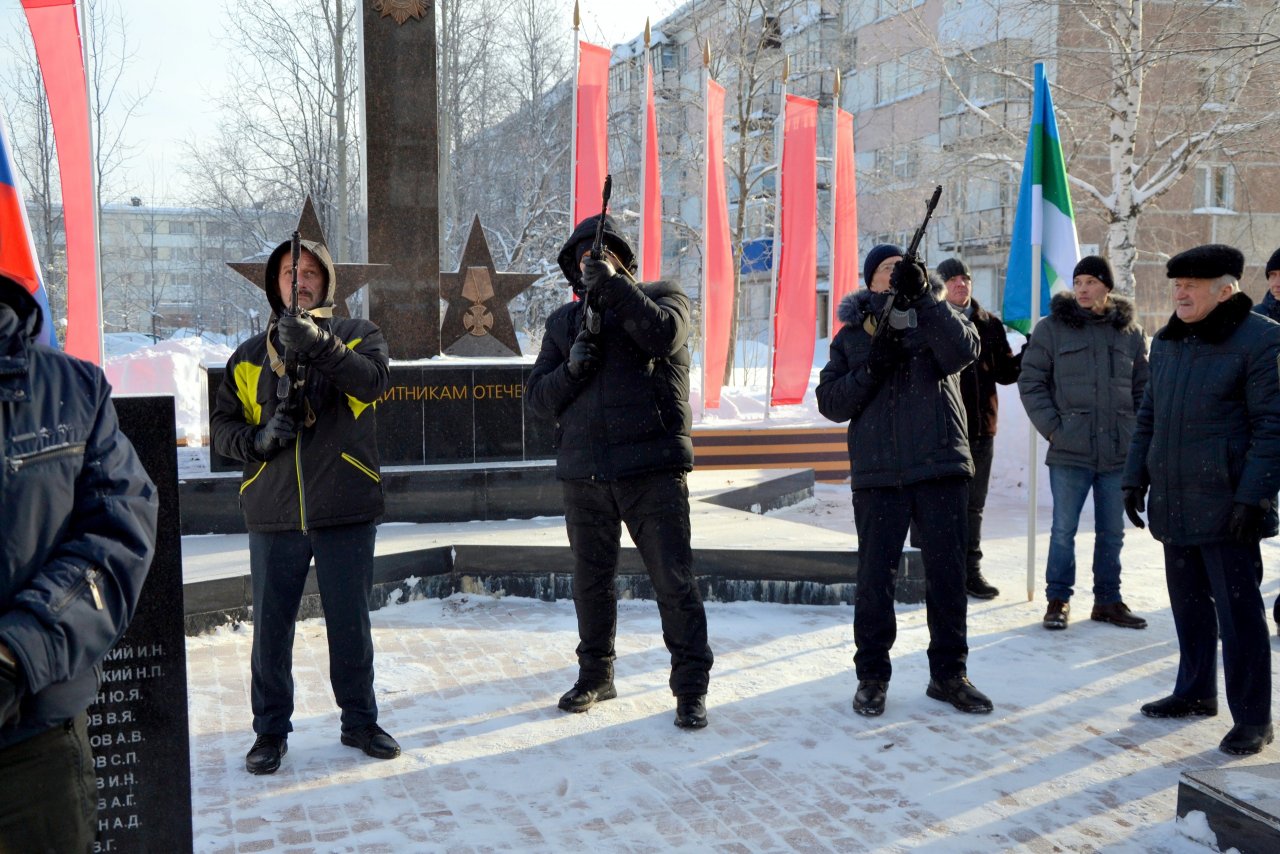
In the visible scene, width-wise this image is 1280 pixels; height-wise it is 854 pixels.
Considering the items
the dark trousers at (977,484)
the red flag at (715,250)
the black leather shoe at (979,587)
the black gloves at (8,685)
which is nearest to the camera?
the black gloves at (8,685)

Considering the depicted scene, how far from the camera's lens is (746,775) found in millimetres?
4043

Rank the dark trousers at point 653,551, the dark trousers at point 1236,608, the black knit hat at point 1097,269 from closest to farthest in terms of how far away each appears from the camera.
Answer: the dark trousers at point 1236,608 < the dark trousers at point 653,551 < the black knit hat at point 1097,269

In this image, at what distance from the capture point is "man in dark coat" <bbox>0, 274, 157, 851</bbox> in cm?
188

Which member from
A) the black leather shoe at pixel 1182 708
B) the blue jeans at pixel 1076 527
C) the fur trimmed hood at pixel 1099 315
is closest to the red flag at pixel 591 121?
the fur trimmed hood at pixel 1099 315

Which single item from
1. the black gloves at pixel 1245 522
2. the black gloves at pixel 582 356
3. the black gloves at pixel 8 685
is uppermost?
the black gloves at pixel 582 356

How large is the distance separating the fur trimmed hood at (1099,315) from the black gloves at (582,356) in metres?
3.11

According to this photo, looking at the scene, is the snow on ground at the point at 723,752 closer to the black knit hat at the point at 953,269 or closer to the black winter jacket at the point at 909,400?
the black winter jacket at the point at 909,400

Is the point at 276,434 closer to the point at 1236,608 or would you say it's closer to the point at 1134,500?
the point at 1134,500

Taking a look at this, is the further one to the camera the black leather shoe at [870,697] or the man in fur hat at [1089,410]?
the man in fur hat at [1089,410]

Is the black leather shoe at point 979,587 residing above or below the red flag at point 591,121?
below

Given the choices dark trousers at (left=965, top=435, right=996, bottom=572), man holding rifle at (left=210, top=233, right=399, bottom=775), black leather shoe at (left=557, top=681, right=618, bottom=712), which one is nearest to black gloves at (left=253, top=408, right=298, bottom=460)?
man holding rifle at (left=210, top=233, right=399, bottom=775)

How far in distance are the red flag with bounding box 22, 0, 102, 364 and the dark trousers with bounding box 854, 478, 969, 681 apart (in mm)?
6105

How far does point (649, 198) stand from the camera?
43.8 feet

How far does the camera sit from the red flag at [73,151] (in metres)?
7.84
